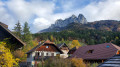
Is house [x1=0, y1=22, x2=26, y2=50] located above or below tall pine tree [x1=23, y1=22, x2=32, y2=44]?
below

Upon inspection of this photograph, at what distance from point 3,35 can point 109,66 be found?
832 centimetres

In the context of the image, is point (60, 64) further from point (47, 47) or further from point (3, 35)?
point (47, 47)

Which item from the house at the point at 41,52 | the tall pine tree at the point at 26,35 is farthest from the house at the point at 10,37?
the tall pine tree at the point at 26,35

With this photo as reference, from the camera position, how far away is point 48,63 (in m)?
20.5

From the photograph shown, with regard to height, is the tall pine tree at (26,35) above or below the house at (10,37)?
above

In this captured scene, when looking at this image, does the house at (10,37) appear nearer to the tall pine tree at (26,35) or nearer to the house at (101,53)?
the house at (101,53)

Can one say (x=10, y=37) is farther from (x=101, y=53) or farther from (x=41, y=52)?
(x=41, y=52)

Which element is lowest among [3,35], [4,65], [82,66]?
[82,66]

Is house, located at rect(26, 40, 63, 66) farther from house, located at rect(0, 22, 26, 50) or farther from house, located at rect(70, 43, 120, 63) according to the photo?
house, located at rect(0, 22, 26, 50)

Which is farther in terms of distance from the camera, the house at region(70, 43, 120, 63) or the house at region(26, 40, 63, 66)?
the house at region(26, 40, 63, 66)

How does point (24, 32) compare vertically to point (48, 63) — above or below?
above

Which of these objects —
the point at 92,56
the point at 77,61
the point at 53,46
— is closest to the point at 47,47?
the point at 53,46

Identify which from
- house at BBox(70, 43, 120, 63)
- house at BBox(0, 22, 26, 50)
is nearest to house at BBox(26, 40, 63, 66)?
house at BBox(70, 43, 120, 63)

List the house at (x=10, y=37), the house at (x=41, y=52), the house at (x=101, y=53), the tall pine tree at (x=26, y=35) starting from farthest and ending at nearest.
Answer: the tall pine tree at (x=26, y=35) → the house at (x=41, y=52) → the house at (x=101, y=53) → the house at (x=10, y=37)
